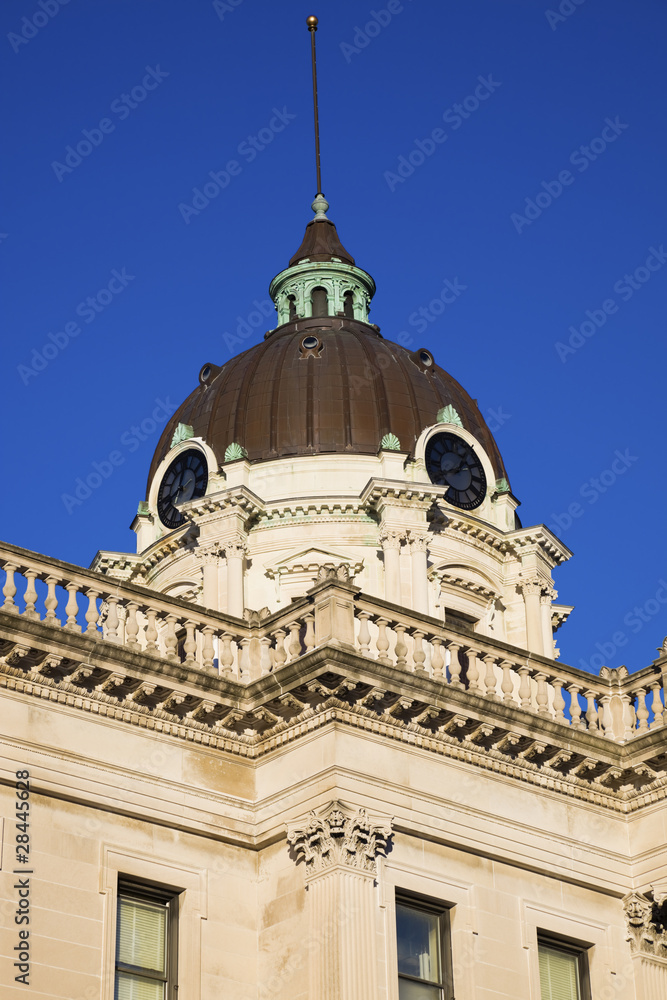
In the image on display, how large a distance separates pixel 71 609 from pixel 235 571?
18132 millimetres

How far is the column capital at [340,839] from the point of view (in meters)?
22.8

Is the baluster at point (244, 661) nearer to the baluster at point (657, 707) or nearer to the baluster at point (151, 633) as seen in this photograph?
the baluster at point (151, 633)

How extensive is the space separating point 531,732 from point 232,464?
19.3 m

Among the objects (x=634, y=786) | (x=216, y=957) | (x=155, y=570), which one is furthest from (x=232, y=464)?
(x=216, y=957)

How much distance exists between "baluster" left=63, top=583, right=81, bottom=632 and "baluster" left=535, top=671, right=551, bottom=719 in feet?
22.7

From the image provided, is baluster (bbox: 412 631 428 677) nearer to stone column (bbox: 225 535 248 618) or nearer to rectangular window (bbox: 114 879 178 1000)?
rectangular window (bbox: 114 879 178 1000)

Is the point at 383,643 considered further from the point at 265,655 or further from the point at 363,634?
the point at 265,655

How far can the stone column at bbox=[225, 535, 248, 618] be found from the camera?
134ft

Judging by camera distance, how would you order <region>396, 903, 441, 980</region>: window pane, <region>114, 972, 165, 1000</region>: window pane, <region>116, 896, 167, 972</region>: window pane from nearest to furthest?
1. <region>114, 972, 165, 1000</region>: window pane
2. <region>116, 896, 167, 972</region>: window pane
3. <region>396, 903, 441, 980</region>: window pane

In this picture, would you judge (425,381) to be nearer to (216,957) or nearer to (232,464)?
(232,464)

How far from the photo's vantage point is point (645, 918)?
84.7ft

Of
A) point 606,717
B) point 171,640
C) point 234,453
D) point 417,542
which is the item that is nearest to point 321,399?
point 234,453

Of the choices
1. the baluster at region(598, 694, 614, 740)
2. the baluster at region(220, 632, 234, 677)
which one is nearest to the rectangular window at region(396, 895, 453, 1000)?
the baluster at region(220, 632, 234, 677)

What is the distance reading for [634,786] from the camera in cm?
2656
